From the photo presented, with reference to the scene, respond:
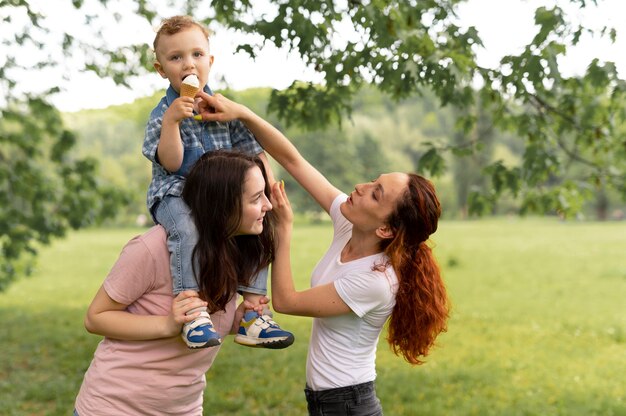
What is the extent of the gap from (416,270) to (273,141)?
70 centimetres

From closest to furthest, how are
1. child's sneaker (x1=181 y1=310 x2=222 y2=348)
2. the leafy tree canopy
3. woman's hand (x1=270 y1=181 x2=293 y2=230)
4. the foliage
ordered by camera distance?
1. child's sneaker (x1=181 y1=310 x2=222 y2=348)
2. woman's hand (x1=270 y1=181 x2=293 y2=230)
3. the leafy tree canopy
4. the foliage

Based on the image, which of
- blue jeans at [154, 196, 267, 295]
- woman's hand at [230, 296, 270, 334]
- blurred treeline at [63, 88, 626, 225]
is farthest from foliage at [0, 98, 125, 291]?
blurred treeline at [63, 88, 626, 225]

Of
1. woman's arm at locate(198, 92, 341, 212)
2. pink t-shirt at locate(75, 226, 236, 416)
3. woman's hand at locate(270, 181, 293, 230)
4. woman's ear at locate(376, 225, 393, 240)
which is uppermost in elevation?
woman's arm at locate(198, 92, 341, 212)

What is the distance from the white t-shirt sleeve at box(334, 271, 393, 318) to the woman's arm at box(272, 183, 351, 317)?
0.09ft

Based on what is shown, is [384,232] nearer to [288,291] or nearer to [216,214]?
[288,291]

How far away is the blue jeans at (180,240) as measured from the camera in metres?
2.32

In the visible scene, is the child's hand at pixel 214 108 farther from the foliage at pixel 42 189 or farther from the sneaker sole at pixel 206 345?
the foliage at pixel 42 189

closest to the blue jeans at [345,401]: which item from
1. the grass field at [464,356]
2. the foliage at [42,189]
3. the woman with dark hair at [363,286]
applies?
the woman with dark hair at [363,286]

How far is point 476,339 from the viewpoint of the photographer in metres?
11.2

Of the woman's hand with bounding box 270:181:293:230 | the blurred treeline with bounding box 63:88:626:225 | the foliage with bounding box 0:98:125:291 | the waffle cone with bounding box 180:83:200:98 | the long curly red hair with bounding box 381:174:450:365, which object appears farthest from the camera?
the blurred treeline with bounding box 63:88:626:225

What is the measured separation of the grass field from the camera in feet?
23.7

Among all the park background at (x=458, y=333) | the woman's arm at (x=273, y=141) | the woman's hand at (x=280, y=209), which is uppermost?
the woman's arm at (x=273, y=141)

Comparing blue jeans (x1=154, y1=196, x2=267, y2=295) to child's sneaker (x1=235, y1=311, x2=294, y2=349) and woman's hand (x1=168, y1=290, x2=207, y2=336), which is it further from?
child's sneaker (x1=235, y1=311, x2=294, y2=349)

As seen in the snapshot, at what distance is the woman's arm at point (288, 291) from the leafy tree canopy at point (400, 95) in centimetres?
199
